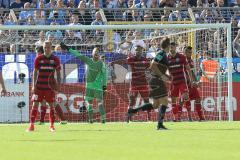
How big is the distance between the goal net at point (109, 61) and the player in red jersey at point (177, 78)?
3.97 ft

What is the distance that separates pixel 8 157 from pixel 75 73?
1253cm

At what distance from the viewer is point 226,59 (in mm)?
24594

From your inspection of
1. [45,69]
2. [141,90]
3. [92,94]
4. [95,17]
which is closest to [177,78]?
[141,90]

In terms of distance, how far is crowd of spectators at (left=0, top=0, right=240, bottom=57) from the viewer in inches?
973

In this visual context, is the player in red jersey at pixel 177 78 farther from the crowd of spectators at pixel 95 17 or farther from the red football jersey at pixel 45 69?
the red football jersey at pixel 45 69

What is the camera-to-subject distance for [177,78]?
2286 cm

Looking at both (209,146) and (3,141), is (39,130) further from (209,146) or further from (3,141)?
(209,146)

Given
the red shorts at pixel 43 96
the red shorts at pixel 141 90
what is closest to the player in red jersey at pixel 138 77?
the red shorts at pixel 141 90

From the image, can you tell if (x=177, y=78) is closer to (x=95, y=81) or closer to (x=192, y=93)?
(x=192, y=93)

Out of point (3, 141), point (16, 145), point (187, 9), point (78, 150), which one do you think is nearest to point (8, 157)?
point (78, 150)

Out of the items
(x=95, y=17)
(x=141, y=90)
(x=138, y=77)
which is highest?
(x=95, y=17)

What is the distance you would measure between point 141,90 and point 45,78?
14.8 feet

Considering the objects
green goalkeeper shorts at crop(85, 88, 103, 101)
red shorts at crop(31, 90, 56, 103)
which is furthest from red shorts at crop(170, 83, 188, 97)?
red shorts at crop(31, 90, 56, 103)

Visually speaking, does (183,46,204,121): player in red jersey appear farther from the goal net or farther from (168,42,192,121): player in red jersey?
the goal net
